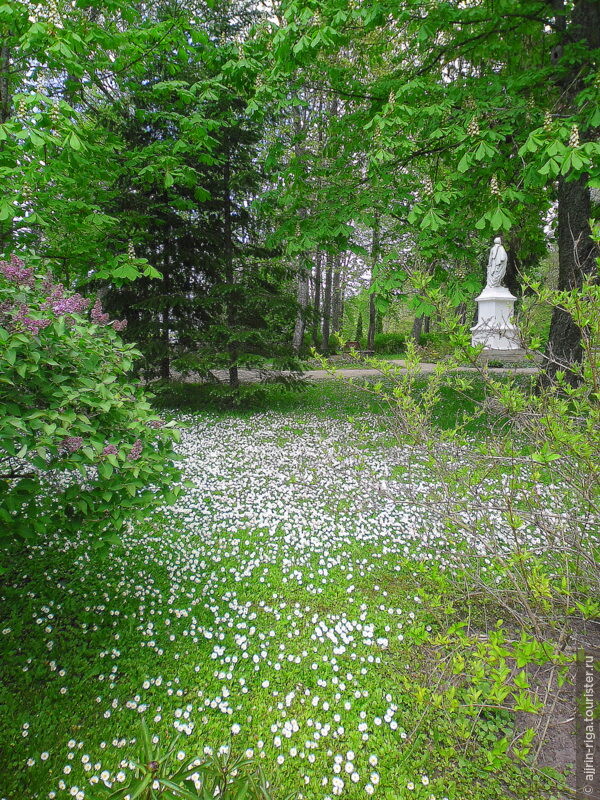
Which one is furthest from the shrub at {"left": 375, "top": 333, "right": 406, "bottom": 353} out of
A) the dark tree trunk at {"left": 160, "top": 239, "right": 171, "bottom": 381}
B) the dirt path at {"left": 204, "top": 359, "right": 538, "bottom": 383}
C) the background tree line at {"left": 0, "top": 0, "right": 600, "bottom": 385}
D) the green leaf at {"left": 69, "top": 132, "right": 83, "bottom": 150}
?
the green leaf at {"left": 69, "top": 132, "right": 83, "bottom": 150}

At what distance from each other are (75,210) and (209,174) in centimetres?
393

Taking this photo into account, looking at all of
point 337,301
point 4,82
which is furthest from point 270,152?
point 337,301

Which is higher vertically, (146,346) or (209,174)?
(209,174)

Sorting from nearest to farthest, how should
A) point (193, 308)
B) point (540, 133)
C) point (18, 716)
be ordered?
point (18, 716), point (540, 133), point (193, 308)

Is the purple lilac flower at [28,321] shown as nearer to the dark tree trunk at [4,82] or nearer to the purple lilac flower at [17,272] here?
→ the purple lilac flower at [17,272]

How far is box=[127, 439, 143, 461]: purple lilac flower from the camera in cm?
212

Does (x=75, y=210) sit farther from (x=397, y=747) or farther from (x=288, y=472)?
(x=397, y=747)

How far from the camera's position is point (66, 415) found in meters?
1.91

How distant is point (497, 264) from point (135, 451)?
14482 millimetres

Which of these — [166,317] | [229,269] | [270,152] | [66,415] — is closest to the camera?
[66,415]

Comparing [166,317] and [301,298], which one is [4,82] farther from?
[301,298]

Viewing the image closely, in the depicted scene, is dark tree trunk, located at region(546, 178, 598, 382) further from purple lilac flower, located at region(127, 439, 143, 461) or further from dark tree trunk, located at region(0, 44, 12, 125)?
dark tree trunk, located at region(0, 44, 12, 125)

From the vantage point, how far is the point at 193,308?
8.50 meters

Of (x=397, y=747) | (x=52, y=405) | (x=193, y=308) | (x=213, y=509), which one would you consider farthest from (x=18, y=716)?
(x=193, y=308)
